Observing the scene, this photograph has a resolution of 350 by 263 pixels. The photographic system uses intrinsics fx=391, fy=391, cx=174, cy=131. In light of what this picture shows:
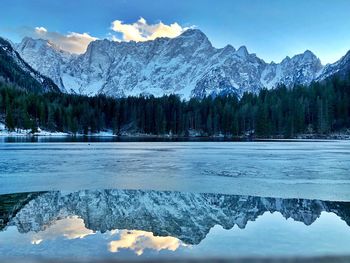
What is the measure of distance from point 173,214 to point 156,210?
116cm

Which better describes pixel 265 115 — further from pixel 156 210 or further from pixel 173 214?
pixel 173 214

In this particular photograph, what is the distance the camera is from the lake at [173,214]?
463 inches

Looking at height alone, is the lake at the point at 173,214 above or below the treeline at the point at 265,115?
below

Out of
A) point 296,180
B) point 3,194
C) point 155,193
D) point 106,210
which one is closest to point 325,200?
point 296,180

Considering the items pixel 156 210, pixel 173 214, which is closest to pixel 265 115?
pixel 156 210

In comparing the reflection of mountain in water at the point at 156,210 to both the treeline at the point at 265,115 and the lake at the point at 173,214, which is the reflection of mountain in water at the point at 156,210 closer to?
the lake at the point at 173,214

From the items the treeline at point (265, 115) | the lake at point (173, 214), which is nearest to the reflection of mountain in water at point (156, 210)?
the lake at point (173, 214)

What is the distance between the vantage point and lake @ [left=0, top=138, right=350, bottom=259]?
1176 centimetres

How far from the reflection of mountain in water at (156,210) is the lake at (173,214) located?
41 mm

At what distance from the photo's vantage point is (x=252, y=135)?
182500 mm

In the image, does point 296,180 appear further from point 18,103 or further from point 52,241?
point 18,103

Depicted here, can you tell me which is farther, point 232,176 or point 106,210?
point 232,176

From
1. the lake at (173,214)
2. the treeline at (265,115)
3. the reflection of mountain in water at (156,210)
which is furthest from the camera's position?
the treeline at (265,115)

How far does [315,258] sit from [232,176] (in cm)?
2676
